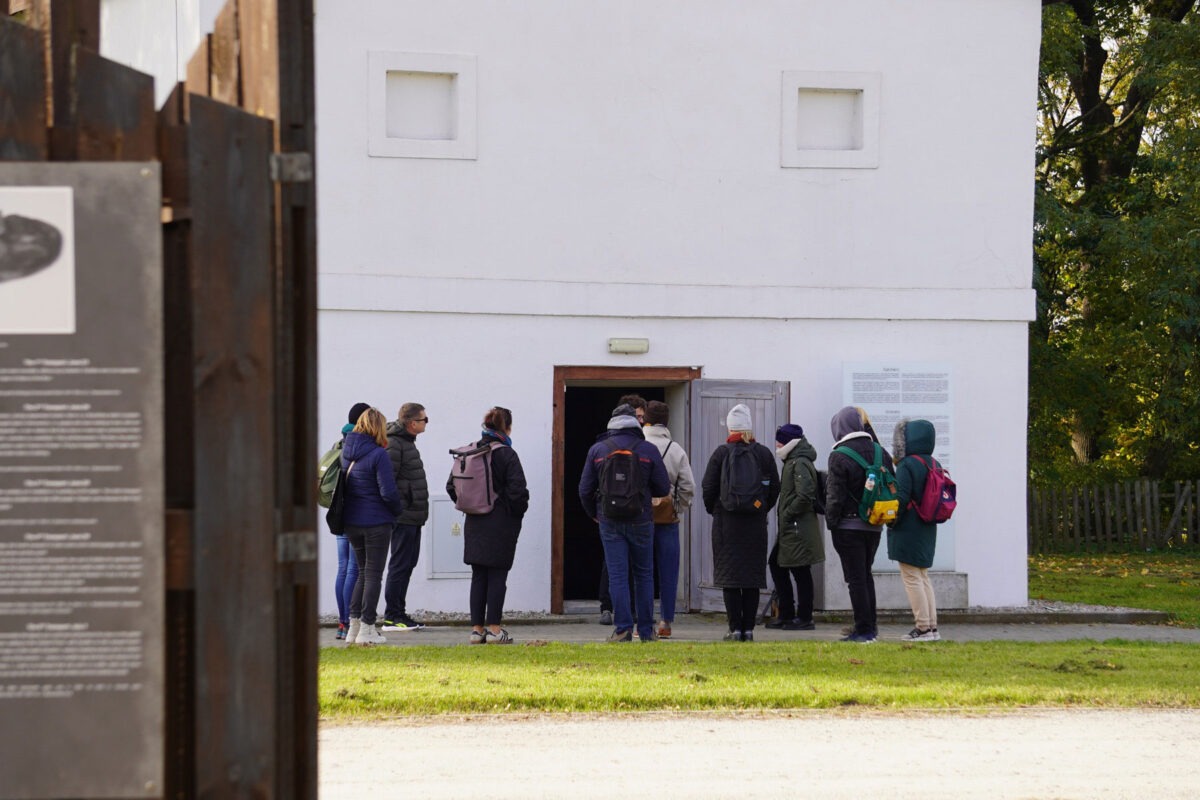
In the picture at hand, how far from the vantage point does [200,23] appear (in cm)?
1405

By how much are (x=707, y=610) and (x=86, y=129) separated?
11.5 meters

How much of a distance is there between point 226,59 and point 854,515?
892 cm

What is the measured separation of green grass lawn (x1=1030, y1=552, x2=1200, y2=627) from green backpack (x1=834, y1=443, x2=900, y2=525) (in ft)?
15.5

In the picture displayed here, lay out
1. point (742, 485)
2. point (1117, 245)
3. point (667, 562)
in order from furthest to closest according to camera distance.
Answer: point (1117, 245)
point (667, 562)
point (742, 485)

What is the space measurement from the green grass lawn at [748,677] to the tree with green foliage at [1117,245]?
49.1ft

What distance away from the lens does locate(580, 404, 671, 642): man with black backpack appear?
38.5ft

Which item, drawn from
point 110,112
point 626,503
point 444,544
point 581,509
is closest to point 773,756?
point 626,503

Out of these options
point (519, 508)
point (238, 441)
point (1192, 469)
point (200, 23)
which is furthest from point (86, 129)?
point (1192, 469)

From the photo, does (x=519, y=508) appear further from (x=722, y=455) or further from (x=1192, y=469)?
(x=1192, y=469)

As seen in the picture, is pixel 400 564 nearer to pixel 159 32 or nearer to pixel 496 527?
pixel 496 527

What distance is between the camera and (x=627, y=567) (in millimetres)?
12055

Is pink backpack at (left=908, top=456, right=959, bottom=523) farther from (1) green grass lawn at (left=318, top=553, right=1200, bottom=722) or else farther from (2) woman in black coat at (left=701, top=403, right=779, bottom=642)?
(2) woman in black coat at (left=701, top=403, right=779, bottom=642)

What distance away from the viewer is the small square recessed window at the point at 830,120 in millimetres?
15375

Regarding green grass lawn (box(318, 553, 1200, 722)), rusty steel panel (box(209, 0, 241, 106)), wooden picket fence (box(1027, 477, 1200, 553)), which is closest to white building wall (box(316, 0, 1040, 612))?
green grass lawn (box(318, 553, 1200, 722))
